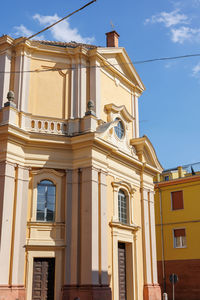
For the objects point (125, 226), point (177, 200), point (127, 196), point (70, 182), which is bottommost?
point (125, 226)

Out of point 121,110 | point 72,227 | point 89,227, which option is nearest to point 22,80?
point 121,110

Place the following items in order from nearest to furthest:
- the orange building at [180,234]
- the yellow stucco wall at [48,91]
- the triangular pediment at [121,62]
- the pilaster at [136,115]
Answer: the yellow stucco wall at [48,91] → the triangular pediment at [121,62] → the pilaster at [136,115] → the orange building at [180,234]

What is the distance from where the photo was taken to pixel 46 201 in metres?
16.7

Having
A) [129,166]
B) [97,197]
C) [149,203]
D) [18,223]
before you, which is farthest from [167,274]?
[18,223]

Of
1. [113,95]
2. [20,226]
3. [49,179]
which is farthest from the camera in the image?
[113,95]

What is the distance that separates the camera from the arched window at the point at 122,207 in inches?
746

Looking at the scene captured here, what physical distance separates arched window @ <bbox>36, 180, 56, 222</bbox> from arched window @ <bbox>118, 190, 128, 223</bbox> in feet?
11.6

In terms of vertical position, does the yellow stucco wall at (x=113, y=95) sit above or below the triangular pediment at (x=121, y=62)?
below

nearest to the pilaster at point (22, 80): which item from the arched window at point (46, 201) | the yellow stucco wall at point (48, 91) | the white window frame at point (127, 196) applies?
the yellow stucco wall at point (48, 91)

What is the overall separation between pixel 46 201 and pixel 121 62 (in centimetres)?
900

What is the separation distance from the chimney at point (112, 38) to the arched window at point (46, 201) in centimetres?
988

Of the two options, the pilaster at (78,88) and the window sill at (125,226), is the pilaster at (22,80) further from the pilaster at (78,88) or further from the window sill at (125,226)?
the window sill at (125,226)

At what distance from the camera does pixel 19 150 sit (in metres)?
16.5

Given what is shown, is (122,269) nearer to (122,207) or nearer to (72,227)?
(122,207)
